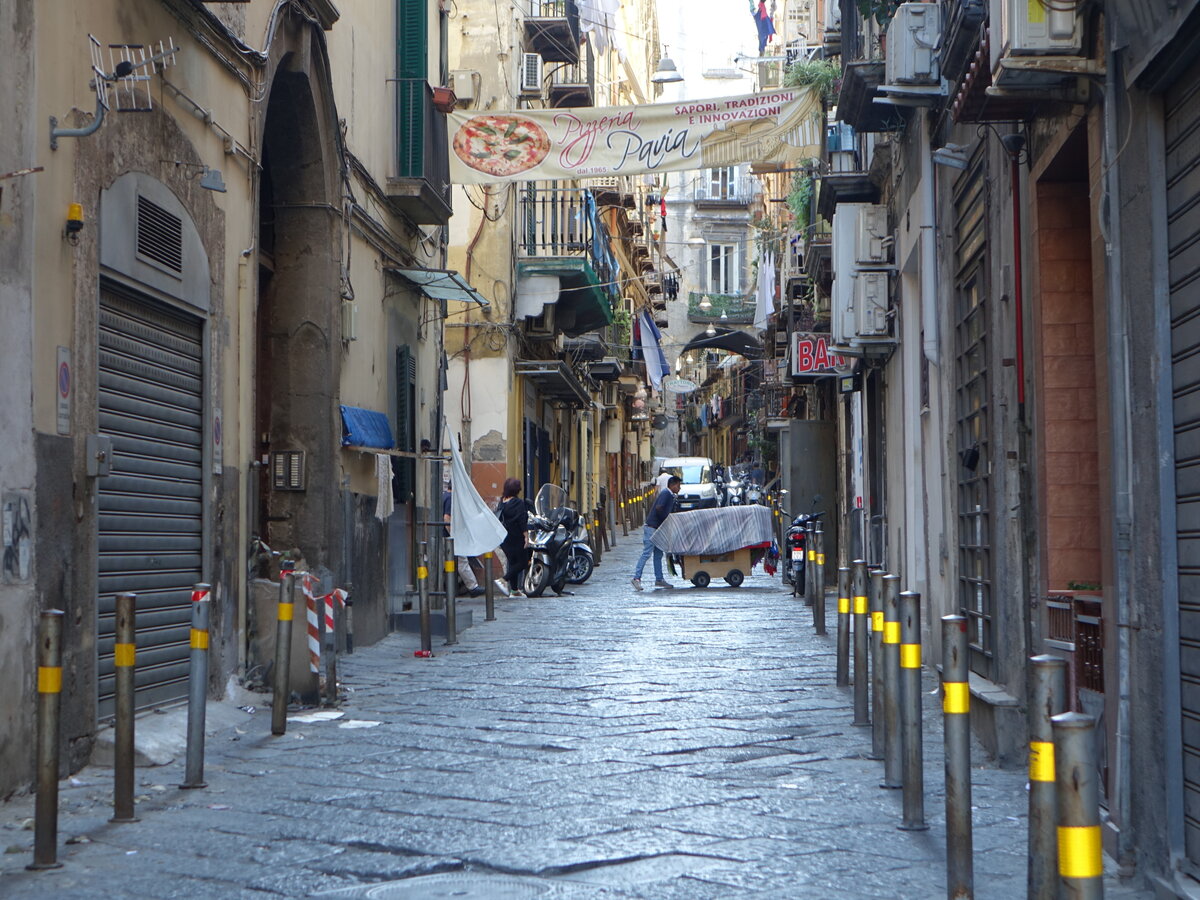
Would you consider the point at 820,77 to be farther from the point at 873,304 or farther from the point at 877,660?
the point at 877,660

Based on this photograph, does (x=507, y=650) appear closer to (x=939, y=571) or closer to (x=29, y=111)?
(x=939, y=571)

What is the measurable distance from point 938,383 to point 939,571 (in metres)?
1.51

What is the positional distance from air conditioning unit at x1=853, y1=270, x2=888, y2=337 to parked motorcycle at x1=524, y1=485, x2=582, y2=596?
774 centimetres

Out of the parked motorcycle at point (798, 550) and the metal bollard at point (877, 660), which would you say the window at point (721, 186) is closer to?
the parked motorcycle at point (798, 550)

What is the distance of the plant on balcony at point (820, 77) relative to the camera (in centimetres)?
1690

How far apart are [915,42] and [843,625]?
418cm

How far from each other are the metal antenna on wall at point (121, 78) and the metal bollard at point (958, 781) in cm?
472

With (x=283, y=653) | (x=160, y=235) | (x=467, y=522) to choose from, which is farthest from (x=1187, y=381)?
(x=467, y=522)

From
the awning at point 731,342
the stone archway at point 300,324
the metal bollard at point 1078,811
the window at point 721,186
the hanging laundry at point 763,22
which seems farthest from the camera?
the window at point 721,186

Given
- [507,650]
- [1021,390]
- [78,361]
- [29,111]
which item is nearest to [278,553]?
[507,650]

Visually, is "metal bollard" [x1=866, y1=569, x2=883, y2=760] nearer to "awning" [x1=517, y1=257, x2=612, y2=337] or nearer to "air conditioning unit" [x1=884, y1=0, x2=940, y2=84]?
"air conditioning unit" [x1=884, y1=0, x2=940, y2=84]

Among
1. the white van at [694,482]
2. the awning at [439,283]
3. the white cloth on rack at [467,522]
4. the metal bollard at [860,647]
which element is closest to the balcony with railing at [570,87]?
the white van at [694,482]

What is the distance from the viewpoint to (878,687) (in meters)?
7.58

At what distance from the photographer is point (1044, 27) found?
5805 millimetres
